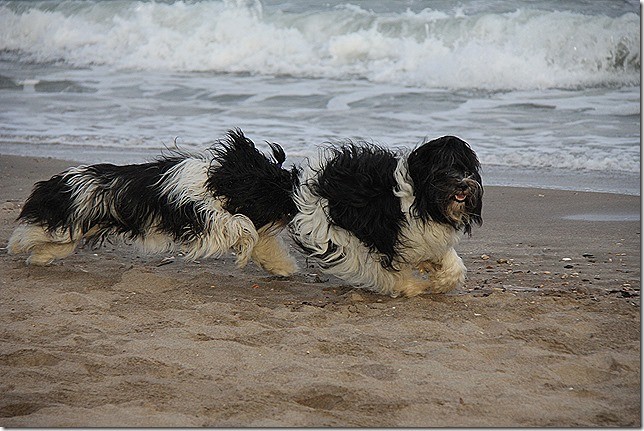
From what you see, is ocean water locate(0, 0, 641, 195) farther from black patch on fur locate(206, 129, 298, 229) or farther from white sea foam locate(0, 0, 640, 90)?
black patch on fur locate(206, 129, 298, 229)

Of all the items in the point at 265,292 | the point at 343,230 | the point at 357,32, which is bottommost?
the point at 265,292

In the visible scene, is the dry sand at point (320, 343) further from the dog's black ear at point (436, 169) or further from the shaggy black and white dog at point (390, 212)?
the dog's black ear at point (436, 169)

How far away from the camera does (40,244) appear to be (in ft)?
18.4

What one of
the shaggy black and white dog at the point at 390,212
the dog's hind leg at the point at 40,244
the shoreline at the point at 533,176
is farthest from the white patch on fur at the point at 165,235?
the shoreline at the point at 533,176

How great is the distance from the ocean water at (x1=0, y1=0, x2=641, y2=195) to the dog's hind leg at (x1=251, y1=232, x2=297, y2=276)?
3.10 m

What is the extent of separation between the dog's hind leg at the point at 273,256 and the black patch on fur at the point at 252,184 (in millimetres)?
195

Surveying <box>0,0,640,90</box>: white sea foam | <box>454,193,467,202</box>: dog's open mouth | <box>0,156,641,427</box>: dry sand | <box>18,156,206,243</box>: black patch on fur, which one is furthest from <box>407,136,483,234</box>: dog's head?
<box>0,0,640,90</box>: white sea foam

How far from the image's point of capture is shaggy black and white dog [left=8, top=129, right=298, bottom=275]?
17.0 feet

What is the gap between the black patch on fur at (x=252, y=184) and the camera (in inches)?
204

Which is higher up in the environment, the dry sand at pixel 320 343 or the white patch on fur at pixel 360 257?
the white patch on fur at pixel 360 257

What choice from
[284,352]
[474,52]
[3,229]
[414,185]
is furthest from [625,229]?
[474,52]

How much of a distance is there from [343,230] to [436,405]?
1660mm

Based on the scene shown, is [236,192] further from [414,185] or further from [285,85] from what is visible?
[285,85]

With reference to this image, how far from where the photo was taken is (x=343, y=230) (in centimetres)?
500
